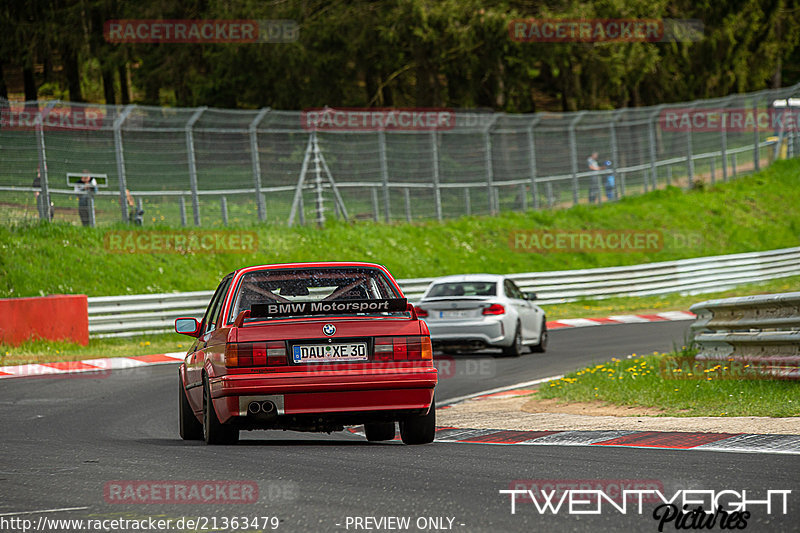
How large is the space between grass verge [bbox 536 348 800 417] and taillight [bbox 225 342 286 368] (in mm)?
4176

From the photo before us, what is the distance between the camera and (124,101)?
176ft

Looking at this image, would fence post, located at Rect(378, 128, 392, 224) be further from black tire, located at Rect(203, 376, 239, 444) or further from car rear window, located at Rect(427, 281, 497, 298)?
black tire, located at Rect(203, 376, 239, 444)

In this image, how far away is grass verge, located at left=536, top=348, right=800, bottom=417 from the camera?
999 cm

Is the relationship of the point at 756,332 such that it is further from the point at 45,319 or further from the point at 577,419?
the point at 45,319

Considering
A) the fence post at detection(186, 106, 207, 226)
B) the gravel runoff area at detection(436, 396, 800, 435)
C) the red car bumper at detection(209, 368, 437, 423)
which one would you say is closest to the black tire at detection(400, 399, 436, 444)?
the red car bumper at detection(209, 368, 437, 423)

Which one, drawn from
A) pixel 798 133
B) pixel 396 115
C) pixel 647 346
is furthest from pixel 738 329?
pixel 798 133

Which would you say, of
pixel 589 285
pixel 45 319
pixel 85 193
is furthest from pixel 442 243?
pixel 45 319

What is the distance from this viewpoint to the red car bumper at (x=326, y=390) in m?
7.70

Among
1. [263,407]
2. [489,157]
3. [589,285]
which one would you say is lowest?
[589,285]

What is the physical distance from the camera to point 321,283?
872 cm

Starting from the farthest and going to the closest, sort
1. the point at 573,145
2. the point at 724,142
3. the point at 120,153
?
the point at 724,142, the point at 573,145, the point at 120,153

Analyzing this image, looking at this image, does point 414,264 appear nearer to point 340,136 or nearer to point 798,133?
point 340,136

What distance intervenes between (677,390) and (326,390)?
4.68 metres

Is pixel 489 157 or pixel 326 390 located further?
pixel 489 157
